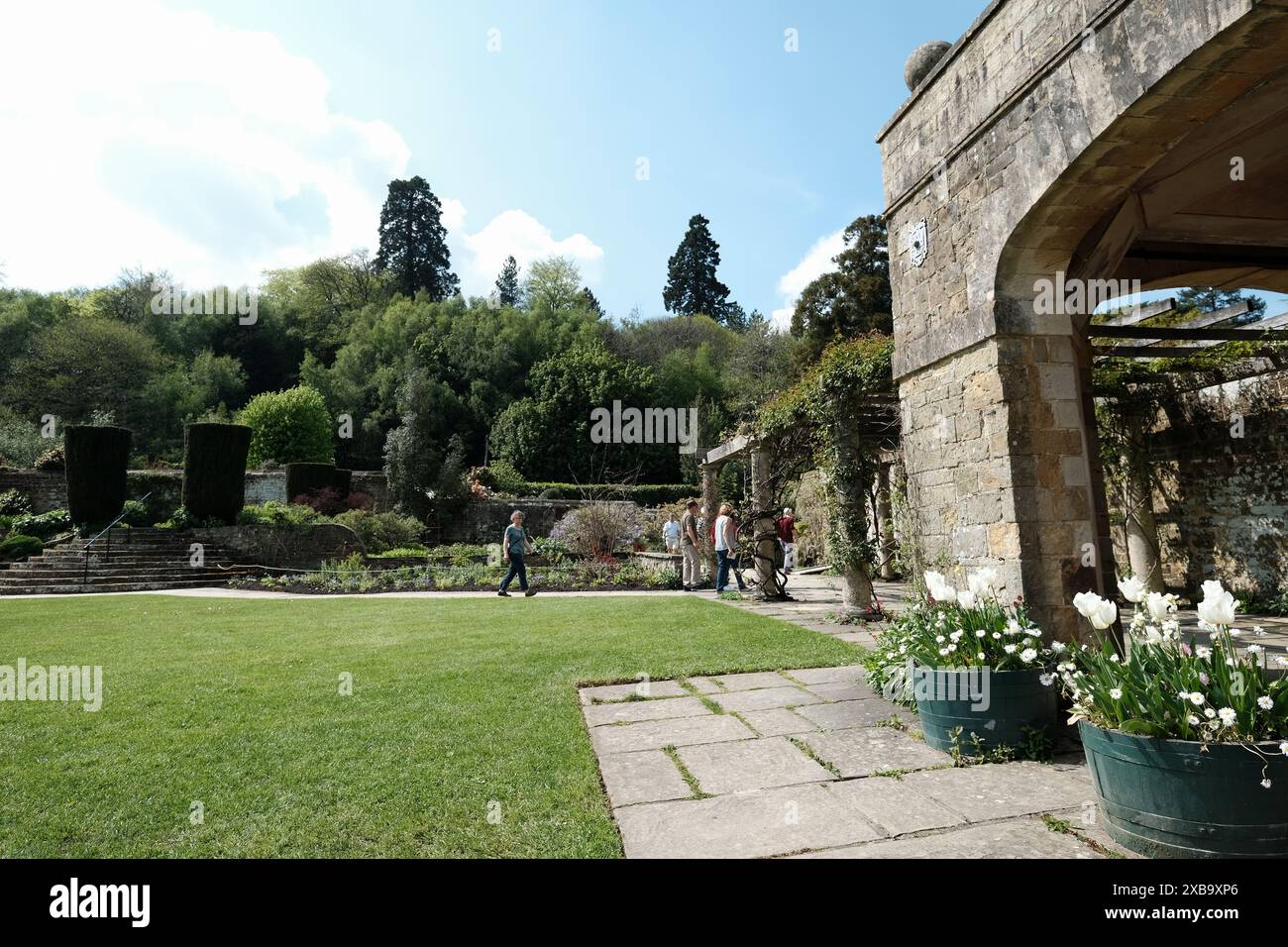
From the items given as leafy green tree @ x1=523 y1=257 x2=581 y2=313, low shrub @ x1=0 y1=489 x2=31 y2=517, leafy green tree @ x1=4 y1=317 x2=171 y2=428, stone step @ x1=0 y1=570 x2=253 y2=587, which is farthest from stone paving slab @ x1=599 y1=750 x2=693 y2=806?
leafy green tree @ x1=523 y1=257 x2=581 y2=313

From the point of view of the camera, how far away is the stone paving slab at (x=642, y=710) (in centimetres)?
421

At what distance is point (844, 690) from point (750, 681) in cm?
70

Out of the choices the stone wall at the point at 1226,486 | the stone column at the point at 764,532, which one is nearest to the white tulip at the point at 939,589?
the stone column at the point at 764,532

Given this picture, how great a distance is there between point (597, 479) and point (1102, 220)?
26.2 meters

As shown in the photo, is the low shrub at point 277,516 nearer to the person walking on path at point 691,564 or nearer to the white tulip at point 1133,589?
the person walking on path at point 691,564

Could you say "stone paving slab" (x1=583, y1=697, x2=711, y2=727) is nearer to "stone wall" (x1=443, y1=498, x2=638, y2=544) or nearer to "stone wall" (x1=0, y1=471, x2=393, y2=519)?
"stone wall" (x1=443, y1=498, x2=638, y2=544)

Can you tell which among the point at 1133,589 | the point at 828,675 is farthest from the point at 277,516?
the point at 1133,589

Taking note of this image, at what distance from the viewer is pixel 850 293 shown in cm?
2392

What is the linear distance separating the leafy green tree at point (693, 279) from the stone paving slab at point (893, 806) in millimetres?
46714

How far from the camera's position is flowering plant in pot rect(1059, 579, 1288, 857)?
83.9 inches

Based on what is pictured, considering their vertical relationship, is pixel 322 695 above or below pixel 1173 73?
below

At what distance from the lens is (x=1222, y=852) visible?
2176 mm
